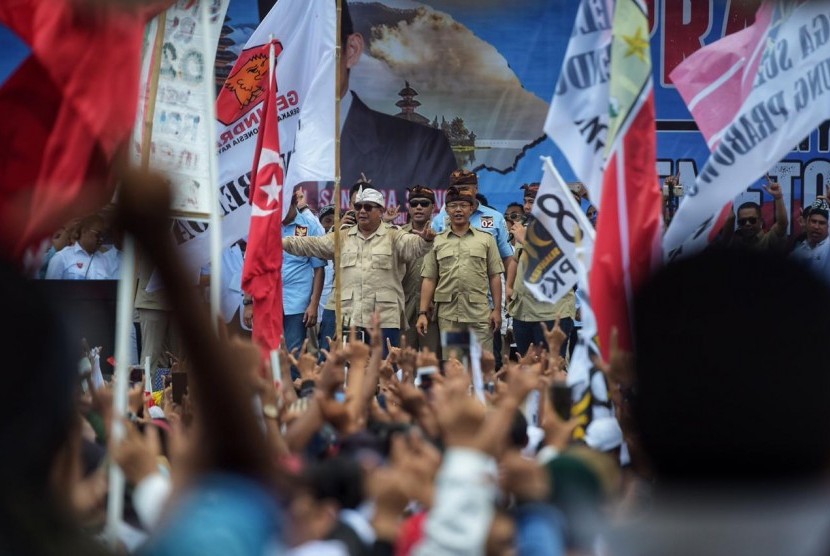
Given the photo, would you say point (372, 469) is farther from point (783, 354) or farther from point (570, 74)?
point (570, 74)

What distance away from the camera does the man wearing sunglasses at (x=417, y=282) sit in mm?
10734

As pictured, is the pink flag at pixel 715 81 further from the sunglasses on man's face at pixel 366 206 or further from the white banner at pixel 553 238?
the sunglasses on man's face at pixel 366 206

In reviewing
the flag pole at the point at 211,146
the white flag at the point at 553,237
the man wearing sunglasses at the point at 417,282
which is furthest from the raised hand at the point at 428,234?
the flag pole at the point at 211,146

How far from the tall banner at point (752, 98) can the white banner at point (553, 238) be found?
45 cm

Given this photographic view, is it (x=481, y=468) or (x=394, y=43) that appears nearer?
(x=481, y=468)

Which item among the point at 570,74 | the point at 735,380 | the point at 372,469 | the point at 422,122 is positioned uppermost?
the point at 422,122

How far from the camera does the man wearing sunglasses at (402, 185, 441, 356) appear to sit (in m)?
10.7

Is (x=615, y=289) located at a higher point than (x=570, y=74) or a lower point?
lower

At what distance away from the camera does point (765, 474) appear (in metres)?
1.56

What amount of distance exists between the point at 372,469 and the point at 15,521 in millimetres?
1866

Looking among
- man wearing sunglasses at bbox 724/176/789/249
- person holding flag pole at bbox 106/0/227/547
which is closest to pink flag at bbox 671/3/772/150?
Answer: man wearing sunglasses at bbox 724/176/789/249

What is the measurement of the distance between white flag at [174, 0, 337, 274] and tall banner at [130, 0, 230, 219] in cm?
189

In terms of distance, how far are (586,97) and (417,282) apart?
4.91 m

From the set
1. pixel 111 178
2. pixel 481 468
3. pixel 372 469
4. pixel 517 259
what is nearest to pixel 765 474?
pixel 481 468
